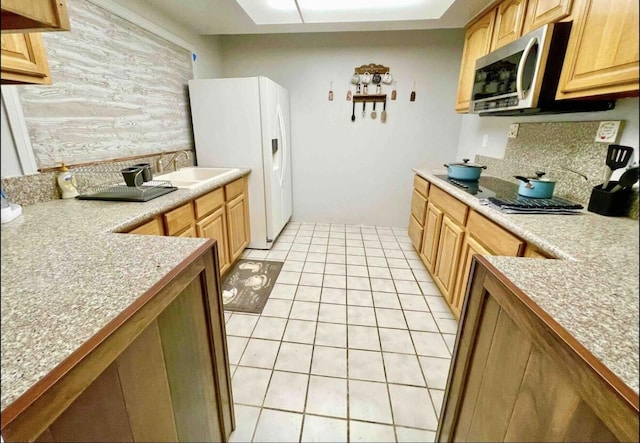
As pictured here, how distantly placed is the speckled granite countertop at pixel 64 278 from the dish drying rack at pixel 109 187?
23 cm

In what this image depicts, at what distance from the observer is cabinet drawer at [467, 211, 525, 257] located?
4.45 ft

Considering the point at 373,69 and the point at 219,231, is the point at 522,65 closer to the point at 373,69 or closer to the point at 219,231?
the point at 373,69

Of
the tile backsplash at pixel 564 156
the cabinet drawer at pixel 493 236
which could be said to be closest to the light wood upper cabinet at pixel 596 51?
the tile backsplash at pixel 564 156

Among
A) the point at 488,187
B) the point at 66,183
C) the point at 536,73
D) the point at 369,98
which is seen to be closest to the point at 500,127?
the point at 488,187

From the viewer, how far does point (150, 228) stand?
1.51 meters

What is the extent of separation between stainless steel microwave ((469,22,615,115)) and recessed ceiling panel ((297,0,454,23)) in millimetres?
831

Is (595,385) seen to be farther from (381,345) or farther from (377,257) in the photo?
(377,257)

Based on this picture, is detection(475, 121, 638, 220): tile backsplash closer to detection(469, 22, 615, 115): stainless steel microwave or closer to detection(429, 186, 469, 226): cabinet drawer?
detection(469, 22, 615, 115): stainless steel microwave

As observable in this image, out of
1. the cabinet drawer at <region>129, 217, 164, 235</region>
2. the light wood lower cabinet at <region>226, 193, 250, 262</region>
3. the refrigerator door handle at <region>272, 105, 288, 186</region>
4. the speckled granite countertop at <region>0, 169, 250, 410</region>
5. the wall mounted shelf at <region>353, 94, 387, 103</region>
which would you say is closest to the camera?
the speckled granite countertop at <region>0, 169, 250, 410</region>

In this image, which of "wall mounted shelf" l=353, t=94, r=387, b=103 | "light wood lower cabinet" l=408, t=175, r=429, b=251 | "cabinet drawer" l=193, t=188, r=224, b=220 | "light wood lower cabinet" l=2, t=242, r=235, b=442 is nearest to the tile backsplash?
"light wood lower cabinet" l=408, t=175, r=429, b=251

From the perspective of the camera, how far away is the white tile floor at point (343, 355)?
1.37 meters

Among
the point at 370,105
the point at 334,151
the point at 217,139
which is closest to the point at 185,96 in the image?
the point at 217,139

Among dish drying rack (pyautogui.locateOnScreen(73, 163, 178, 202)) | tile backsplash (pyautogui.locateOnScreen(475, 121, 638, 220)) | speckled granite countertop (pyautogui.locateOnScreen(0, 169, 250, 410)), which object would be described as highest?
Answer: tile backsplash (pyautogui.locateOnScreen(475, 121, 638, 220))

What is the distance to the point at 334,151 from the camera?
12.1 feet
